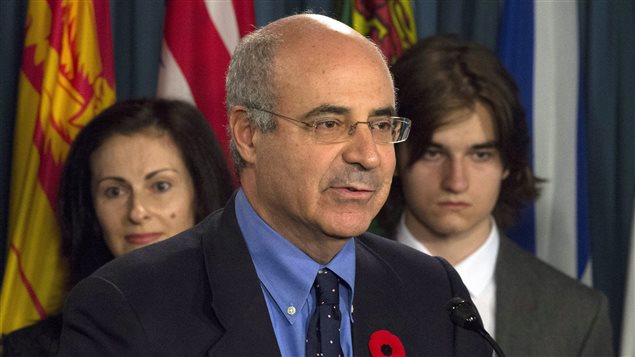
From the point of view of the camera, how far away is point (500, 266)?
3.67 metres

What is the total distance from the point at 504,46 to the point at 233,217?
8.10 feet

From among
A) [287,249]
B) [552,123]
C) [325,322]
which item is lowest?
[552,123]

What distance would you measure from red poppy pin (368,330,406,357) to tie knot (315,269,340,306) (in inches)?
3.7

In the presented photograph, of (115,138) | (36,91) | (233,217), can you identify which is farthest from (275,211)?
(36,91)

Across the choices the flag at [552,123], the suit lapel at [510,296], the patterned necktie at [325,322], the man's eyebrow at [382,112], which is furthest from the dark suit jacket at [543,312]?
the man's eyebrow at [382,112]

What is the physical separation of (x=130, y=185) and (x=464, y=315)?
5.58ft

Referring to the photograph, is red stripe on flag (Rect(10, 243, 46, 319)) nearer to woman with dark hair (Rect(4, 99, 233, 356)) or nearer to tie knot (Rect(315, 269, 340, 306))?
woman with dark hair (Rect(4, 99, 233, 356))

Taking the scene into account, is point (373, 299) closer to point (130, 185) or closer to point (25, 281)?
point (130, 185)

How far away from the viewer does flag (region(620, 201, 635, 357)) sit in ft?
13.9

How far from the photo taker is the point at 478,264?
3.67 metres

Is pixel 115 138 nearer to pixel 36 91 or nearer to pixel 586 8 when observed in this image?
pixel 36 91

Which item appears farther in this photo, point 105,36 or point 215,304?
point 105,36

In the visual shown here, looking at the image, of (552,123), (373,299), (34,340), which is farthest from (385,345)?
(552,123)

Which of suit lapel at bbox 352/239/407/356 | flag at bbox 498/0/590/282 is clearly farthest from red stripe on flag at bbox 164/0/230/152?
suit lapel at bbox 352/239/407/356
